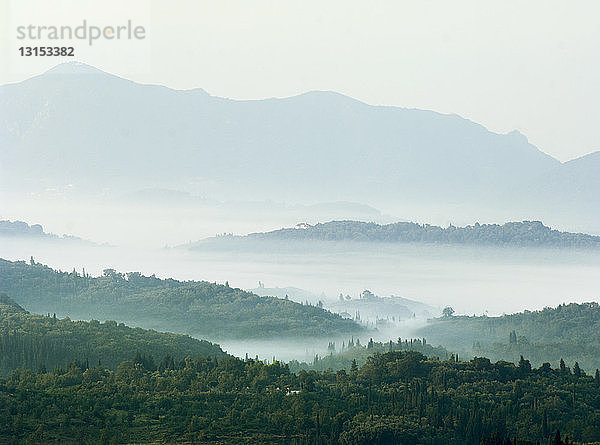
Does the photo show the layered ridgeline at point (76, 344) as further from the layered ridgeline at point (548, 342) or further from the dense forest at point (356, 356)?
the layered ridgeline at point (548, 342)

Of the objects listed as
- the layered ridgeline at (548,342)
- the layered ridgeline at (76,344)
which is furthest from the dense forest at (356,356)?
the layered ridgeline at (76,344)

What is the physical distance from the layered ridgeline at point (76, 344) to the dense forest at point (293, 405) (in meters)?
13.7

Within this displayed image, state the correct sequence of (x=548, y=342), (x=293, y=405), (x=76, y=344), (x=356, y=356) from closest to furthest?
(x=293, y=405) < (x=76, y=344) < (x=356, y=356) < (x=548, y=342)

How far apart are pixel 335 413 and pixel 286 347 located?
10623cm

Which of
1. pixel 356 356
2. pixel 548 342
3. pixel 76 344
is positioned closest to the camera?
pixel 76 344

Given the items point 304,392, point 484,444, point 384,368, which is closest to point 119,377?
point 304,392

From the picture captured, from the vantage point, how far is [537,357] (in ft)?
526

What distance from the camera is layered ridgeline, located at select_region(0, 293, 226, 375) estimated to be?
115 metres

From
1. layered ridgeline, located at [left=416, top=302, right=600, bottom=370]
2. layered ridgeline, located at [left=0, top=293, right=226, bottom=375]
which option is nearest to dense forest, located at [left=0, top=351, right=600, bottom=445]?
layered ridgeline, located at [left=0, top=293, right=226, bottom=375]

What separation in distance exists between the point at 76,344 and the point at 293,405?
150 ft

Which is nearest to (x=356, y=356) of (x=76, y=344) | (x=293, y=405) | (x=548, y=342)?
(x=548, y=342)

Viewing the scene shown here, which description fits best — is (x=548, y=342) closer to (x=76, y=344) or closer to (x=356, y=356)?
(x=356, y=356)

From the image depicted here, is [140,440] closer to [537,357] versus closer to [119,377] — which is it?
[119,377]

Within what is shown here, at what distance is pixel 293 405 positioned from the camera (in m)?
83.5
